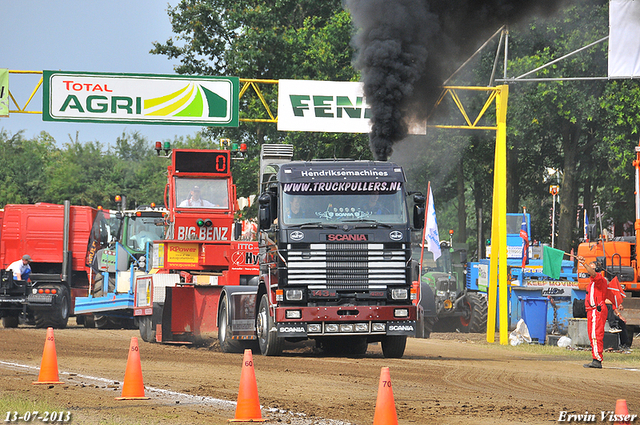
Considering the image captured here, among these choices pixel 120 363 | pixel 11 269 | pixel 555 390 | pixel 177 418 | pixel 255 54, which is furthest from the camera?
pixel 255 54

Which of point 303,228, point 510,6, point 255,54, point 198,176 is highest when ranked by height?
point 255,54

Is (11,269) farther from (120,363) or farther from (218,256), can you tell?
(120,363)

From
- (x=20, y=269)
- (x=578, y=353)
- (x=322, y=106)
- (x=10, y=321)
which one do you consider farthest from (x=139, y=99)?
(x=578, y=353)

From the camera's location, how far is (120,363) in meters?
14.2

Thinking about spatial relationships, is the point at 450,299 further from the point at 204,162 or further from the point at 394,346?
the point at 394,346

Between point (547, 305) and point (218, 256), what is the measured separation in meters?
7.90

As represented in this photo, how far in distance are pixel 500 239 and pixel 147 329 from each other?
28.6 feet

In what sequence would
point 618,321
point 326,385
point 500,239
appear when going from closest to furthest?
point 326,385
point 618,321
point 500,239

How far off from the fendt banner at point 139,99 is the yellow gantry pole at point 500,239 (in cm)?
658

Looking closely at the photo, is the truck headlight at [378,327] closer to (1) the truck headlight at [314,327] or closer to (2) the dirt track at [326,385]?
(2) the dirt track at [326,385]

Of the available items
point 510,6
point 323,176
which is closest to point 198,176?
point 323,176

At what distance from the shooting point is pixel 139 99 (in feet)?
71.8

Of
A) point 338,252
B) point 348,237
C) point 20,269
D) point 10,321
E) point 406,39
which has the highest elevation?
point 406,39

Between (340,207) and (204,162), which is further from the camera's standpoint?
(204,162)
